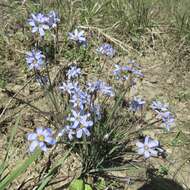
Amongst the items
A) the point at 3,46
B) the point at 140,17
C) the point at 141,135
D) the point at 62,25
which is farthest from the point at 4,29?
the point at 141,135

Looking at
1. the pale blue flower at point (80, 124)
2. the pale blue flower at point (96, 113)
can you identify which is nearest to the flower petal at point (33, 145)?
→ the pale blue flower at point (80, 124)

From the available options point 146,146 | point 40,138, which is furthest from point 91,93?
point 40,138

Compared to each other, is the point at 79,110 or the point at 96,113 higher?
the point at 79,110

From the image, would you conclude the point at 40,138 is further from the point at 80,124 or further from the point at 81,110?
the point at 81,110

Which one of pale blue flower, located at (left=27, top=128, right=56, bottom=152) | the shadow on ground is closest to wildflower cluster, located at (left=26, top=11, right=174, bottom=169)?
pale blue flower, located at (left=27, top=128, right=56, bottom=152)

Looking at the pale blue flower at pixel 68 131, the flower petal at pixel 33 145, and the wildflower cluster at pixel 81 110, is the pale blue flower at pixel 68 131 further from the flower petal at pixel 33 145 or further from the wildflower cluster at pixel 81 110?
the flower petal at pixel 33 145

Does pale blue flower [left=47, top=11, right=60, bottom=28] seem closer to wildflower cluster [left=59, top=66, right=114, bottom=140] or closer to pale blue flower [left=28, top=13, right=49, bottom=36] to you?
pale blue flower [left=28, top=13, right=49, bottom=36]

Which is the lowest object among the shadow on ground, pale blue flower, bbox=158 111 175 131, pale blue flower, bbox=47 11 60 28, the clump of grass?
the shadow on ground

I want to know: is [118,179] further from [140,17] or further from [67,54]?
[140,17]

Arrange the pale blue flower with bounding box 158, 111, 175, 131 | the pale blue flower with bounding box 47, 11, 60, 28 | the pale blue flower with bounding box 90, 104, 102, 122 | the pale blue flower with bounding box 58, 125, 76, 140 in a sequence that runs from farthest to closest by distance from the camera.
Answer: the pale blue flower with bounding box 47, 11, 60, 28, the pale blue flower with bounding box 90, 104, 102, 122, the pale blue flower with bounding box 158, 111, 175, 131, the pale blue flower with bounding box 58, 125, 76, 140
